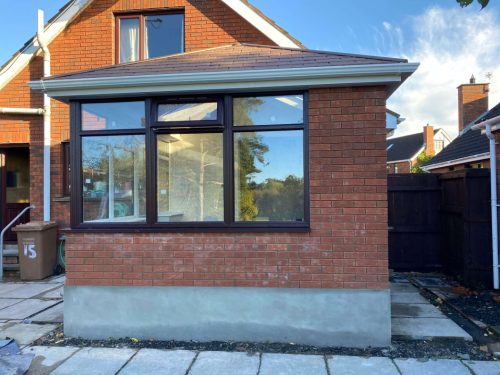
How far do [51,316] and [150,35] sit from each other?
19.4ft

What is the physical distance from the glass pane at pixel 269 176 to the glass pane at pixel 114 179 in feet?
4.02

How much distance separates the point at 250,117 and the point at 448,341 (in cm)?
336

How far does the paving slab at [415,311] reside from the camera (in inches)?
192

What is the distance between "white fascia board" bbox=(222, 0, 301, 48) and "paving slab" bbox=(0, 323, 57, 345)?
6.37 metres

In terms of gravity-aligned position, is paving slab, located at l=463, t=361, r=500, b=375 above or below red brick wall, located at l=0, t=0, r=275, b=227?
below

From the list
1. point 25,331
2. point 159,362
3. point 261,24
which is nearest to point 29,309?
point 25,331

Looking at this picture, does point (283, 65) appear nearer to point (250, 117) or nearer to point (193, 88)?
point (250, 117)

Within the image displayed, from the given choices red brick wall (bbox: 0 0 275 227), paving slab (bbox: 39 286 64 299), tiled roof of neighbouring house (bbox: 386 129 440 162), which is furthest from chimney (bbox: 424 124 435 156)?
paving slab (bbox: 39 286 64 299)

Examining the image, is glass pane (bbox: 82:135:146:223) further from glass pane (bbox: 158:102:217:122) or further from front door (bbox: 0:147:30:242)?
front door (bbox: 0:147:30:242)

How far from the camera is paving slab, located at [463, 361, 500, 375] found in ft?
11.3

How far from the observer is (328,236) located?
13.8 ft

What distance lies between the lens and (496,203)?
5980 millimetres

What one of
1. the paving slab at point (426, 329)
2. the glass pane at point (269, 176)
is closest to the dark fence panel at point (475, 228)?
the paving slab at point (426, 329)

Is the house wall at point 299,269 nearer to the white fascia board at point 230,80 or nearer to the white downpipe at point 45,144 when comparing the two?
the white fascia board at point 230,80
